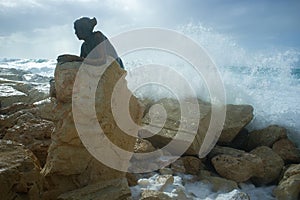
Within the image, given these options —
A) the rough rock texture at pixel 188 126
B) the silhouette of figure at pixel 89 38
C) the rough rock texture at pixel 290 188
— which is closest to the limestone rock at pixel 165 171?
the rough rock texture at pixel 188 126

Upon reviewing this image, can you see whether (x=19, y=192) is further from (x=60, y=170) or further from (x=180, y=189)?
(x=180, y=189)

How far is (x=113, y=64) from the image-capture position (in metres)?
3.14

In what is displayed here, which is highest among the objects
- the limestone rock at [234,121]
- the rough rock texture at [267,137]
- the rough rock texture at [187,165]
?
the limestone rock at [234,121]

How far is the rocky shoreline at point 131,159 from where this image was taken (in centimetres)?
275

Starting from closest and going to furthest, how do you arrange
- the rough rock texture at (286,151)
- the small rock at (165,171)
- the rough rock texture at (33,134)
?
the rough rock texture at (33,134) < the small rock at (165,171) < the rough rock texture at (286,151)

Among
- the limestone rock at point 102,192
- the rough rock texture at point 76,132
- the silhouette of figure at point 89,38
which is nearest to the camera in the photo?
the limestone rock at point 102,192

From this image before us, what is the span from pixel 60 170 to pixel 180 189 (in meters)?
1.46

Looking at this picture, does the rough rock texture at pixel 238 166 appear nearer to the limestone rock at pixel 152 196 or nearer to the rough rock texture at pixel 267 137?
the rough rock texture at pixel 267 137

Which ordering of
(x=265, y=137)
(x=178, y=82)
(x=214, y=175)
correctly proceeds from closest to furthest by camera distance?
(x=214, y=175)
(x=265, y=137)
(x=178, y=82)

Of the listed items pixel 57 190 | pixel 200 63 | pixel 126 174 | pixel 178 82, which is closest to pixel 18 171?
pixel 57 190

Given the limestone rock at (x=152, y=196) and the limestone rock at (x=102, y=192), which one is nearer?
the limestone rock at (x=102, y=192)

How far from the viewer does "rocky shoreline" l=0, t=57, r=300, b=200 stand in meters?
2.75

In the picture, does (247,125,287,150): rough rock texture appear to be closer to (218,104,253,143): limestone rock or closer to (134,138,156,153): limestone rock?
(218,104,253,143): limestone rock

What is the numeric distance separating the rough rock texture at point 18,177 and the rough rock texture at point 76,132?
0.42m
